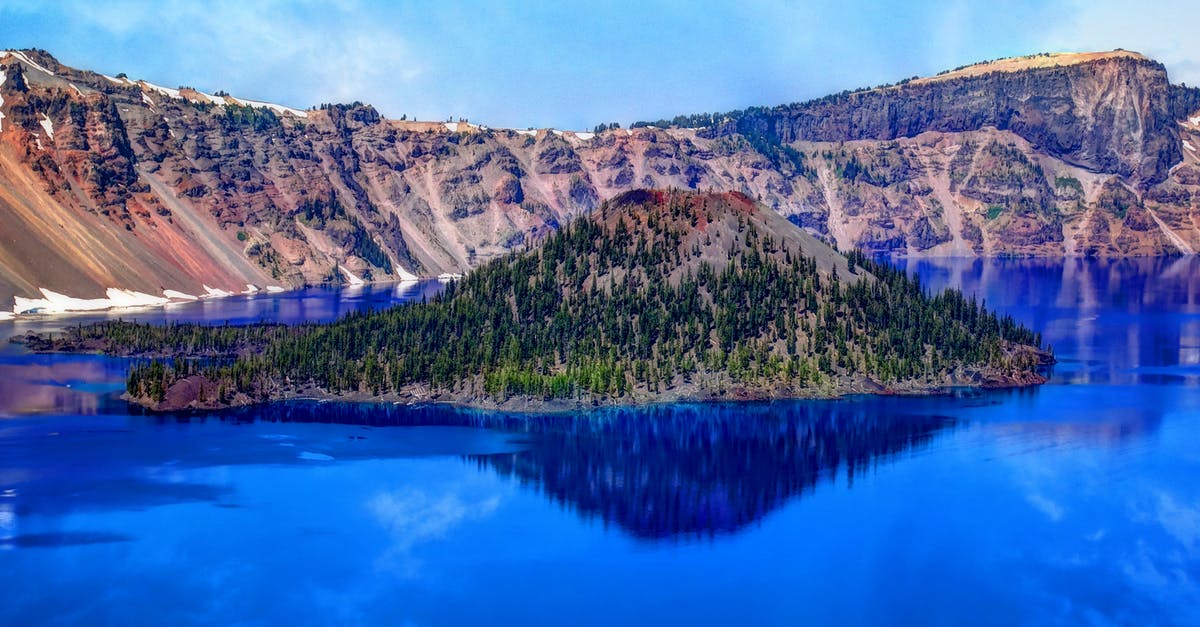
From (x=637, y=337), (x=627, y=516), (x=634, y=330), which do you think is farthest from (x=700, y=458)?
(x=634, y=330)

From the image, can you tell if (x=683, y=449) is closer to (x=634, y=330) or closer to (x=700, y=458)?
(x=700, y=458)

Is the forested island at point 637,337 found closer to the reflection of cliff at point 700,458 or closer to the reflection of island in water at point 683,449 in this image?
the reflection of island in water at point 683,449

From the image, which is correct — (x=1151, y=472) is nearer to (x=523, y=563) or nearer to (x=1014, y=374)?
(x=1014, y=374)

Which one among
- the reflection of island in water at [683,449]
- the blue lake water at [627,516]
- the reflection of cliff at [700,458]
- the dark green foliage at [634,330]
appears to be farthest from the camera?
the dark green foliage at [634,330]

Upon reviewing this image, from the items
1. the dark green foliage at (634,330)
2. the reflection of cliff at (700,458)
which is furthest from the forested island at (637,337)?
the reflection of cliff at (700,458)

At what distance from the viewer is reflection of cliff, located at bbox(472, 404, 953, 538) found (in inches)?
3755

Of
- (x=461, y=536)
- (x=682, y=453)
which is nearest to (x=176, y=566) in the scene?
(x=461, y=536)

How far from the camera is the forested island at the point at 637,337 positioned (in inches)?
5354

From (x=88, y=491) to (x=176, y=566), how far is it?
21.1 m

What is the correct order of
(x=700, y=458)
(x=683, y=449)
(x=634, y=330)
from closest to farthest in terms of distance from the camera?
(x=700, y=458) → (x=683, y=449) → (x=634, y=330)

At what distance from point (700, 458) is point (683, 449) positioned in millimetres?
3503

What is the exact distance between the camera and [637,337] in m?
146

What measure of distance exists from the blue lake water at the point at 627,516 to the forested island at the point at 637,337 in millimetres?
5778

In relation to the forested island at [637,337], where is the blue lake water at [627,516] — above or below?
below
